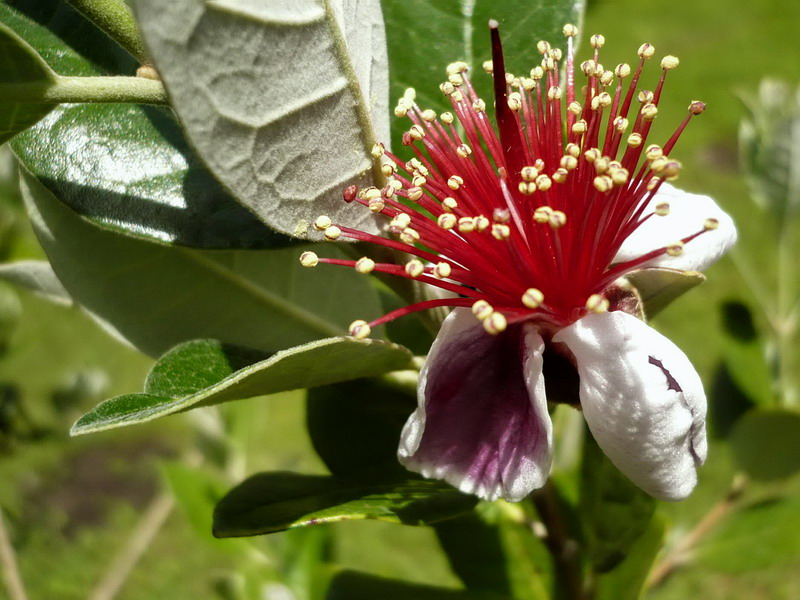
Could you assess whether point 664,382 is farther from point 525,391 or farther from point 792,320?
point 792,320

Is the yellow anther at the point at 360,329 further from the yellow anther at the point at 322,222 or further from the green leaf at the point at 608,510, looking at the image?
the green leaf at the point at 608,510

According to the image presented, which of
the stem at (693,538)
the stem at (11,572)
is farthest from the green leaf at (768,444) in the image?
the stem at (11,572)

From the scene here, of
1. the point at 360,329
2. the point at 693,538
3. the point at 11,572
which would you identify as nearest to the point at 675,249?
the point at 360,329

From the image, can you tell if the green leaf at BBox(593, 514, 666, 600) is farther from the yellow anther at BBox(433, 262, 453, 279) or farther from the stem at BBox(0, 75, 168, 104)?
the stem at BBox(0, 75, 168, 104)

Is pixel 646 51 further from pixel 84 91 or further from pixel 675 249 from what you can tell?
pixel 84 91

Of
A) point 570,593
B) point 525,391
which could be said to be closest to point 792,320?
point 570,593

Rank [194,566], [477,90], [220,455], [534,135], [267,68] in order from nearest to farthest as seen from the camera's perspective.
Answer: [267,68] < [534,135] < [477,90] < [220,455] < [194,566]
